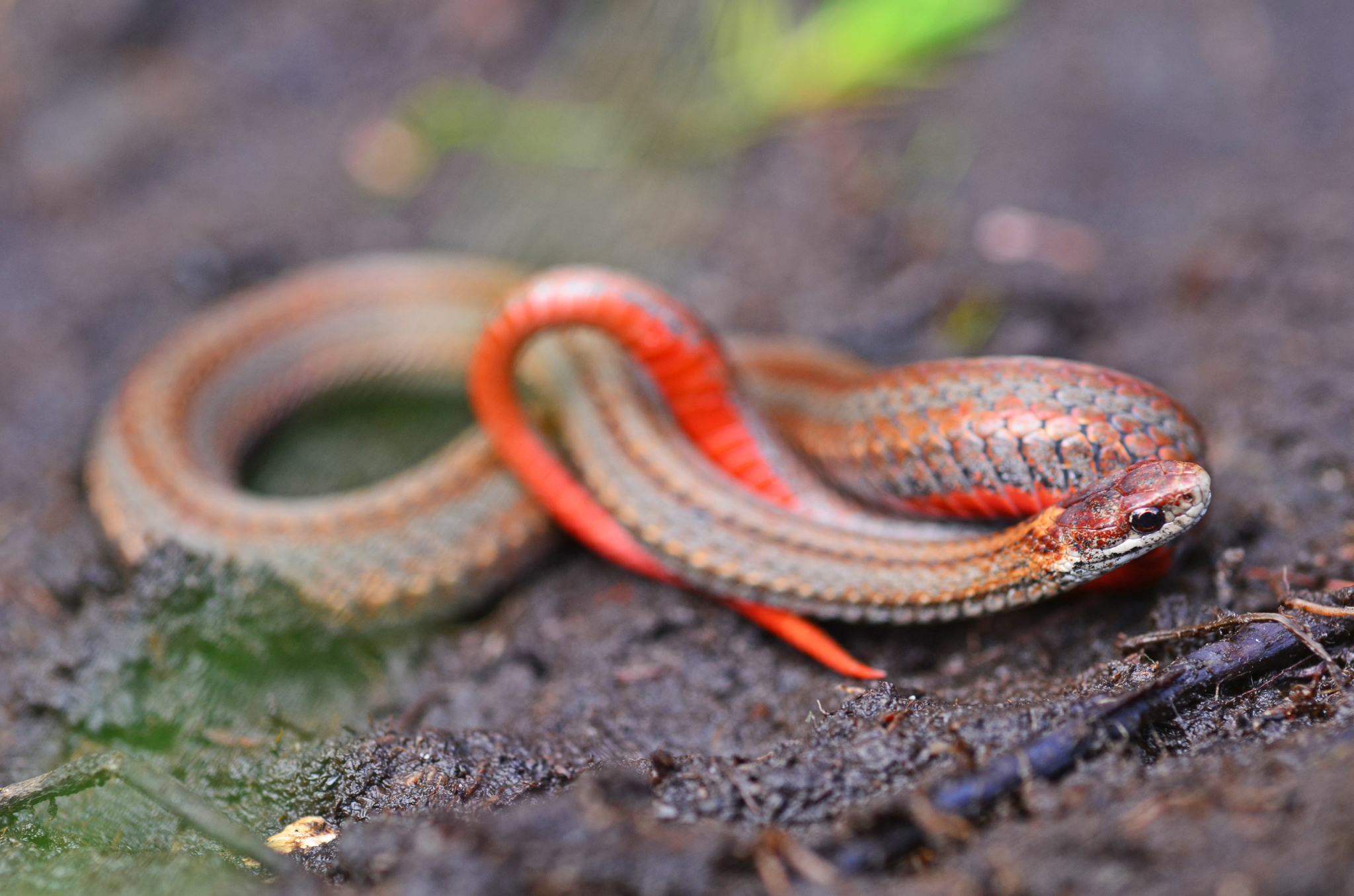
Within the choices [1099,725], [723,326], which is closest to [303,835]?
[1099,725]

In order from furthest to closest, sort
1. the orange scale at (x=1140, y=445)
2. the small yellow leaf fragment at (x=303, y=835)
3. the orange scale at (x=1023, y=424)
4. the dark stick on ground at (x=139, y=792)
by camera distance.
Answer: the orange scale at (x=1023, y=424) → the orange scale at (x=1140, y=445) → the small yellow leaf fragment at (x=303, y=835) → the dark stick on ground at (x=139, y=792)

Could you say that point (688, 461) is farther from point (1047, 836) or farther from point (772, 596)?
point (1047, 836)

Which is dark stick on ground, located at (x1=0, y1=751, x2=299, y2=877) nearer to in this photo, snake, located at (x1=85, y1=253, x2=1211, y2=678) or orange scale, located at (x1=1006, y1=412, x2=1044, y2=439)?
snake, located at (x1=85, y1=253, x2=1211, y2=678)

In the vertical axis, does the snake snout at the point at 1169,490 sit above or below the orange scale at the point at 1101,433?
below

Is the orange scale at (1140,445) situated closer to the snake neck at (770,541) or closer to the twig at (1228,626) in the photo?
the snake neck at (770,541)

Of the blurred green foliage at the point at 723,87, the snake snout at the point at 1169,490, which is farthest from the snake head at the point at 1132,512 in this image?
the blurred green foliage at the point at 723,87

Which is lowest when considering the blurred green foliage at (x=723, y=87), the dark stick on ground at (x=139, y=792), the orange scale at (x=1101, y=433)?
the dark stick on ground at (x=139, y=792)

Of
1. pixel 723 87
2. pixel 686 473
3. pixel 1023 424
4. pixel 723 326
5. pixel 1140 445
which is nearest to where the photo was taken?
pixel 1140 445

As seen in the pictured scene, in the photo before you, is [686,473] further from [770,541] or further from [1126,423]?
[1126,423]

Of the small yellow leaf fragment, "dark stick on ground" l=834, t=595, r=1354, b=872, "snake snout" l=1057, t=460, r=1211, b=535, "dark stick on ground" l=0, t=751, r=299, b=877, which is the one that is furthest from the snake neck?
"dark stick on ground" l=0, t=751, r=299, b=877
